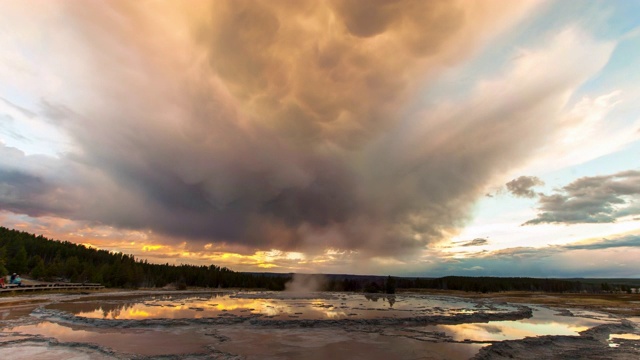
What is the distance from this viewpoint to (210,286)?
410 feet

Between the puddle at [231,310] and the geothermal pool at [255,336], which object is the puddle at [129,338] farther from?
the puddle at [231,310]

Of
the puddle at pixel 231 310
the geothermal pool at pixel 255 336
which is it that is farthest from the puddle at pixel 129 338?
the puddle at pixel 231 310

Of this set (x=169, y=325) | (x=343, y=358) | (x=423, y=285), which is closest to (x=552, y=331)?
(x=343, y=358)

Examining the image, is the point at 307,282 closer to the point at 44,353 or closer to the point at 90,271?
the point at 90,271

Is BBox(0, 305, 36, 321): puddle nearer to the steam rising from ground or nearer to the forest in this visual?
the forest

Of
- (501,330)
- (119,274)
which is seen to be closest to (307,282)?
(119,274)

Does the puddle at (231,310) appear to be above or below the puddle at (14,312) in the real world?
below

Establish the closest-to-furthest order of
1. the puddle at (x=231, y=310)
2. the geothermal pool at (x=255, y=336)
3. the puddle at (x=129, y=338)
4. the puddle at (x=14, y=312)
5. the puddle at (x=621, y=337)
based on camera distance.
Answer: the geothermal pool at (x=255, y=336) < the puddle at (x=129, y=338) < the puddle at (x=621, y=337) < the puddle at (x=14, y=312) < the puddle at (x=231, y=310)

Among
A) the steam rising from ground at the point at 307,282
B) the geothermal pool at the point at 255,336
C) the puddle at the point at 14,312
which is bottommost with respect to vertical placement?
the steam rising from ground at the point at 307,282

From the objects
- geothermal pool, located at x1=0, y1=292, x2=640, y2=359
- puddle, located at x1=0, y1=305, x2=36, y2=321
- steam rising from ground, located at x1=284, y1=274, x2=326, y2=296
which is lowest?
steam rising from ground, located at x1=284, y1=274, x2=326, y2=296

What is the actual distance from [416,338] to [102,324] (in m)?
24.1

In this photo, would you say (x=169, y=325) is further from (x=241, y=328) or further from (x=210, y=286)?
(x=210, y=286)

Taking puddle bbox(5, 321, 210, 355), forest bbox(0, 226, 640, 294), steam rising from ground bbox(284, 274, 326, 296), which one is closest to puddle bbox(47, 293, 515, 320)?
puddle bbox(5, 321, 210, 355)

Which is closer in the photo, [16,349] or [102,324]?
[16,349]
